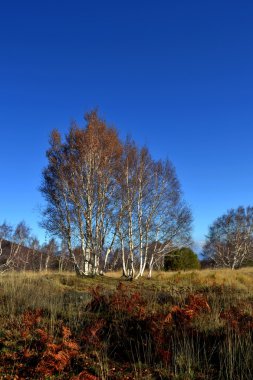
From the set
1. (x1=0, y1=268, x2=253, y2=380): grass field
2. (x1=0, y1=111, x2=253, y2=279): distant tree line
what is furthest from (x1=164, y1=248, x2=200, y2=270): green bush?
(x1=0, y1=268, x2=253, y2=380): grass field

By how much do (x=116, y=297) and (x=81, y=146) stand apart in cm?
1214

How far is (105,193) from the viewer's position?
746 inches

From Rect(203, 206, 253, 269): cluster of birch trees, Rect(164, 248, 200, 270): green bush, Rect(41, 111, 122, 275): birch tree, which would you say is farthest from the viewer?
Rect(203, 206, 253, 269): cluster of birch trees

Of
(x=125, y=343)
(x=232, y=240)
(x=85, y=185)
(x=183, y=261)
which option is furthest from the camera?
(x=232, y=240)

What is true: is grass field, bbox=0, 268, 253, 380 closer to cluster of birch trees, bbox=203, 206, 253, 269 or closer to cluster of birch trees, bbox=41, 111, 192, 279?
cluster of birch trees, bbox=41, 111, 192, 279

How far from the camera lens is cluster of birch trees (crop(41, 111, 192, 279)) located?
61.0 feet

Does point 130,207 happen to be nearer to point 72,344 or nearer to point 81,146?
point 81,146

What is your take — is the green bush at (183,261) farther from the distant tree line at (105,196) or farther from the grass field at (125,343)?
the grass field at (125,343)

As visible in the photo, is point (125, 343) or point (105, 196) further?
point (105, 196)

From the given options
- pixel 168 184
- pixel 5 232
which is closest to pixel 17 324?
pixel 168 184

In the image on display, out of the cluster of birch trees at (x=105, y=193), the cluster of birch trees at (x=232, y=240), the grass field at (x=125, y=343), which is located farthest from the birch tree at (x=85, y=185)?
the cluster of birch trees at (x=232, y=240)

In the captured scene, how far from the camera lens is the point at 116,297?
24.7 ft

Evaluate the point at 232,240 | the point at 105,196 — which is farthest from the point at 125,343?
the point at 232,240

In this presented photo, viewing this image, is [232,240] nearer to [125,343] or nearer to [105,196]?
[105,196]
